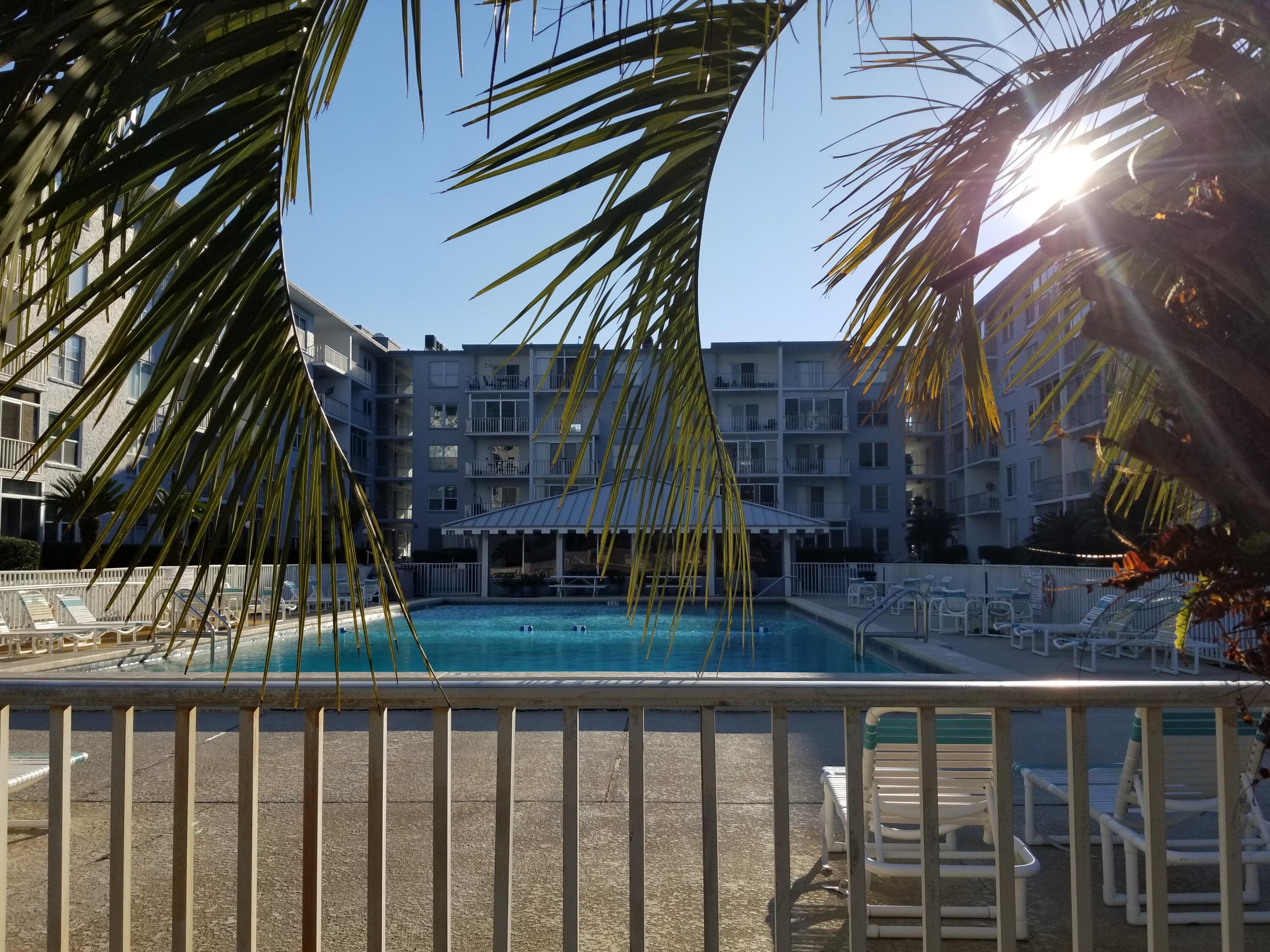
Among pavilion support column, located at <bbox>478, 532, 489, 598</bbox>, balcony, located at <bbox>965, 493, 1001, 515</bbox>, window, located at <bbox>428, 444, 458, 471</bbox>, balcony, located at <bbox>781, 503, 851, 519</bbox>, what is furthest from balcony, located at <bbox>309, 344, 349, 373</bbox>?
balcony, located at <bbox>965, 493, 1001, 515</bbox>

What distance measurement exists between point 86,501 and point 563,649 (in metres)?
15.1

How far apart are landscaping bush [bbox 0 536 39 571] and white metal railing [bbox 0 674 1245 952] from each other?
2152 centimetres

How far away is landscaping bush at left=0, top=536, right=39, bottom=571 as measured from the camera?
68.5ft

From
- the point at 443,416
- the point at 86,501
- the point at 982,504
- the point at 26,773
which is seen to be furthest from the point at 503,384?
the point at 86,501

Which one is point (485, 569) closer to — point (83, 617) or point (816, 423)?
point (83, 617)

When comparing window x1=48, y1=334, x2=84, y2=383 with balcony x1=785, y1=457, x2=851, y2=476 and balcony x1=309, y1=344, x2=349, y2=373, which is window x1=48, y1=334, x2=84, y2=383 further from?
balcony x1=785, y1=457, x2=851, y2=476

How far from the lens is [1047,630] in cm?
1200

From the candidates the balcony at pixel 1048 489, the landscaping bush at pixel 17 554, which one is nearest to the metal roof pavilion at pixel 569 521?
the landscaping bush at pixel 17 554

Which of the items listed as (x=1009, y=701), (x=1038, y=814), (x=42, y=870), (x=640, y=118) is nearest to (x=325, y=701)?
(x=640, y=118)

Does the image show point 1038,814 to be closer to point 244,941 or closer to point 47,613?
point 244,941

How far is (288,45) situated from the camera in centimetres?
155

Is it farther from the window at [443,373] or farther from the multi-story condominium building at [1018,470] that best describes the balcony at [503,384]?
the multi-story condominium building at [1018,470]

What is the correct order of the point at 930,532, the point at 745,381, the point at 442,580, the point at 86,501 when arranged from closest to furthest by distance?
the point at 86,501
the point at 442,580
the point at 930,532
the point at 745,381

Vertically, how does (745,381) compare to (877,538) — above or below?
above
